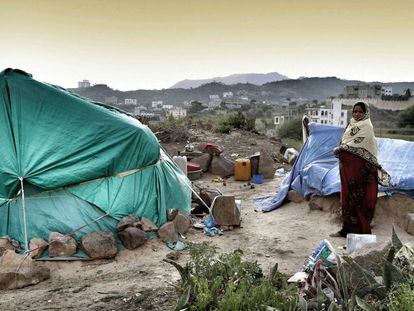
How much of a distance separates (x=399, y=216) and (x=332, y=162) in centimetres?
168

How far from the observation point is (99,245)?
510 centimetres

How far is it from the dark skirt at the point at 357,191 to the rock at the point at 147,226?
2.70m

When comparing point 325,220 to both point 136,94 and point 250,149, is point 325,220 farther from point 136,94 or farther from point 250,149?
point 136,94

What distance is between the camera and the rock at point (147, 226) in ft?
18.7

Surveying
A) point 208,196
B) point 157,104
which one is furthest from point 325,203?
point 157,104

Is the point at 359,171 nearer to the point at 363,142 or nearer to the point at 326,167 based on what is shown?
the point at 363,142

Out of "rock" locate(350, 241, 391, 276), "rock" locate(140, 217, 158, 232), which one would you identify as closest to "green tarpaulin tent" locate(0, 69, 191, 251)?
"rock" locate(140, 217, 158, 232)

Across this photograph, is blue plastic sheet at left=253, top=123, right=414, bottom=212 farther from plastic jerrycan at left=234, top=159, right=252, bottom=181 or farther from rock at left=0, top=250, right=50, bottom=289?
rock at left=0, top=250, right=50, bottom=289

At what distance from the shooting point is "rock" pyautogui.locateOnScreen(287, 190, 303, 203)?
769 cm

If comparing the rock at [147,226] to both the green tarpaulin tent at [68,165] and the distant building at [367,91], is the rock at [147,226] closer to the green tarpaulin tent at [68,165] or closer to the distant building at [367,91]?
the green tarpaulin tent at [68,165]

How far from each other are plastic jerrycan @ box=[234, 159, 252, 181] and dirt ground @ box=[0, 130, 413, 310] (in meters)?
3.02

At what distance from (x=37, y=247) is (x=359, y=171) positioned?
14.1ft

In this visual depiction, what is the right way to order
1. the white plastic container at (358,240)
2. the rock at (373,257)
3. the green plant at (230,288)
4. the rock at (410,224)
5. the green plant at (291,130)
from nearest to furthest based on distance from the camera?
the green plant at (230,288)
the rock at (373,257)
the white plastic container at (358,240)
the rock at (410,224)
the green plant at (291,130)

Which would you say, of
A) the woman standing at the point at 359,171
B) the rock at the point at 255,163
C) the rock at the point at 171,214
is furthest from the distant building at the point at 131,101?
the woman standing at the point at 359,171
